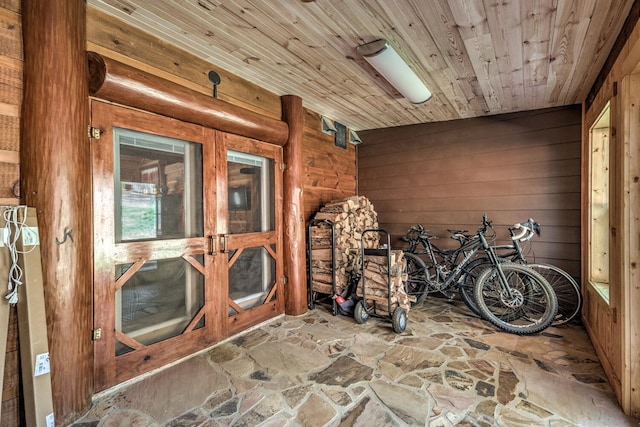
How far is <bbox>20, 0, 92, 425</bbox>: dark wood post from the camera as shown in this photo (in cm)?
167

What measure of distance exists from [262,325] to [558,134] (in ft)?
13.3

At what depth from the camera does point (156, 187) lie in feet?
7.80

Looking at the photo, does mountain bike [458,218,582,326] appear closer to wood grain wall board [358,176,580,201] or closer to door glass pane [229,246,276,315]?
wood grain wall board [358,176,580,201]

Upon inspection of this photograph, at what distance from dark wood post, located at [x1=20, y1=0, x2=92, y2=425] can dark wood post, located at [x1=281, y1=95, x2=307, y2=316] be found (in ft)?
6.27

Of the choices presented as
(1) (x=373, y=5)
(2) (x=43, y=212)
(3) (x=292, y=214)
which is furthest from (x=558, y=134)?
(2) (x=43, y=212)

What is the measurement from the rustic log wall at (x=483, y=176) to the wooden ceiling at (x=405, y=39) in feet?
1.65

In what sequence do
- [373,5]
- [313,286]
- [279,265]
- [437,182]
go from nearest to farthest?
[373,5]
[279,265]
[313,286]
[437,182]

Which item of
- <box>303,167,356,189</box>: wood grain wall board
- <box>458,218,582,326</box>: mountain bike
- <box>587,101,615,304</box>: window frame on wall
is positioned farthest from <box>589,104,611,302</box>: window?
<box>303,167,356,189</box>: wood grain wall board

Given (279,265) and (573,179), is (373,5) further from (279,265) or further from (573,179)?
(573,179)

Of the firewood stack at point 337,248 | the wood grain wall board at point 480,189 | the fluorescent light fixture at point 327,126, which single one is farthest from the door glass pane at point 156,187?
the wood grain wall board at point 480,189

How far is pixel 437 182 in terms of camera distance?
4336 millimetres

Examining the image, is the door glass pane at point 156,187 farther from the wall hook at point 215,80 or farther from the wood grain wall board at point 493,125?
the wood grain wall board at point 493,125

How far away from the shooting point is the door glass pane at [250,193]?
2.99 meters

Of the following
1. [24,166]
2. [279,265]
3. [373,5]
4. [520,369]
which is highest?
[373,5]
